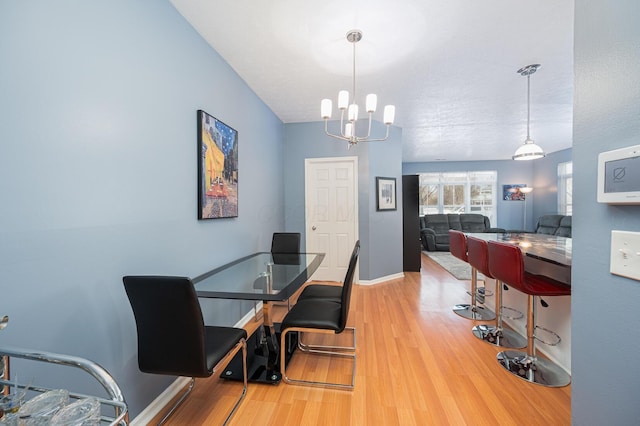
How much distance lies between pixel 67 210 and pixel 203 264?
1.09m

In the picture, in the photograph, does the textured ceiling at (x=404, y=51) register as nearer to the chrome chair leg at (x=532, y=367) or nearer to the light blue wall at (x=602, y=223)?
the light blue wall at (x=602, y=223)

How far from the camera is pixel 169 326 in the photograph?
1252mm

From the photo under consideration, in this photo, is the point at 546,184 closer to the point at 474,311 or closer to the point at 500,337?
the point at 474,311

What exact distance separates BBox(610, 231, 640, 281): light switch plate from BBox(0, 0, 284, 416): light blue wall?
1913 mm

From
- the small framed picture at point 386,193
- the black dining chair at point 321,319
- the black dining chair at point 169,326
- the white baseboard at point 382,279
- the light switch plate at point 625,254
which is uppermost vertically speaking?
the small framed picture at point 386,193

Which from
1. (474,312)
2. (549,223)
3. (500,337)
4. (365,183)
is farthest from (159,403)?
(549,223)

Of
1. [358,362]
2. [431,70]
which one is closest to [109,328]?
[358,362]

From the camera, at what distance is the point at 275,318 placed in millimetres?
2928

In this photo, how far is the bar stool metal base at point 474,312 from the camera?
2791mm

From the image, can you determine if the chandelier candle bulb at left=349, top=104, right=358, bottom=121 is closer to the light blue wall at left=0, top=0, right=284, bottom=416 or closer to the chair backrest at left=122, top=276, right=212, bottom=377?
the light blue wall at left=0, top=0, right=284, bottom=416

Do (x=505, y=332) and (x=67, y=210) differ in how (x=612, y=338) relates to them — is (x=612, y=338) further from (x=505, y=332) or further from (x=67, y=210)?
(x=505, y=332)

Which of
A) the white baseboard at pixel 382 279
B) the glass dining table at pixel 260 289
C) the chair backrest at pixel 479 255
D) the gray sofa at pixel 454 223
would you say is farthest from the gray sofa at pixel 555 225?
the glass dining table at pixel 260 289

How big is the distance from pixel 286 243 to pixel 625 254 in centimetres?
274

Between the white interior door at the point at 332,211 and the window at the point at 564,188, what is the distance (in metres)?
6.05
